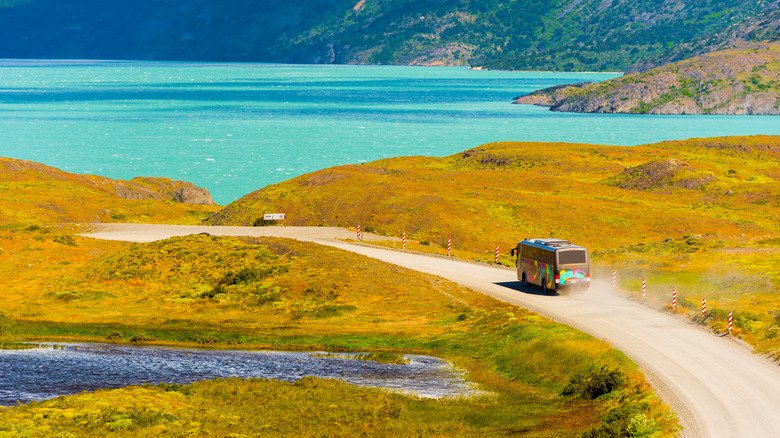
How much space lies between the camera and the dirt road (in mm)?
24875

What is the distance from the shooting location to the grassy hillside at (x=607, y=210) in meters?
47.7

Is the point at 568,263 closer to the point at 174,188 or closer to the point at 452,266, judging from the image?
the point at 452,266

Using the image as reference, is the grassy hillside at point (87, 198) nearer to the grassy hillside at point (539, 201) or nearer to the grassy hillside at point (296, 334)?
the grassy hillside at point (539, 201)

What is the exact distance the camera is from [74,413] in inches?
1044

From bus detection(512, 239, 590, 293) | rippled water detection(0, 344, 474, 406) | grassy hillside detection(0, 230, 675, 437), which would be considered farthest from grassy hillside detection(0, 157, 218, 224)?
bus detection(512, 239, 590, 293)

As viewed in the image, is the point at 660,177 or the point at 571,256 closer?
the point at 571,256

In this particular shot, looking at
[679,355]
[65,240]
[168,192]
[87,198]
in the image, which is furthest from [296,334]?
[168,192]

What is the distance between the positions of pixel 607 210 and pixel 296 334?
5581 cm

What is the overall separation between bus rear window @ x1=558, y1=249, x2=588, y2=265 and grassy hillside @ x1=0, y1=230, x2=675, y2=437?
459 centimetres

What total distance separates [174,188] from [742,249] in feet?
298

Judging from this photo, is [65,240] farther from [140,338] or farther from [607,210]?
[607,210]

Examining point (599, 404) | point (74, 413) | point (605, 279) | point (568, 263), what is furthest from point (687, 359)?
point (74, 413)

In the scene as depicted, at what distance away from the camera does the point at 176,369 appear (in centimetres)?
3466

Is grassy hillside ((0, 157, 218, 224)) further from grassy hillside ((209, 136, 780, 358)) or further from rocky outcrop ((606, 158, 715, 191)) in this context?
rocky outcrop ((606, 158, 715, 191))
